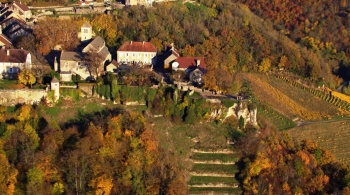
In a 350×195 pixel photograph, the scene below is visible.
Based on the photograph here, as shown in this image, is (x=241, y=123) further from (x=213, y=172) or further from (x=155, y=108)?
(x=155, y=108)

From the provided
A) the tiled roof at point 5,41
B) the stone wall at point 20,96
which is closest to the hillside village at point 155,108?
the stone wall at point 20,96

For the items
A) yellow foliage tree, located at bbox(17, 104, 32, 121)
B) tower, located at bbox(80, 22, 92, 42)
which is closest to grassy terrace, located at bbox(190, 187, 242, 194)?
yellow foliage tree, located at bbox(17, 104, 32, 121)

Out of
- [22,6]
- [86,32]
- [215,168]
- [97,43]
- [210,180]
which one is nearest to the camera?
[210,180]

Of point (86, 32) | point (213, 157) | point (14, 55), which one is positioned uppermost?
point (86, 32)

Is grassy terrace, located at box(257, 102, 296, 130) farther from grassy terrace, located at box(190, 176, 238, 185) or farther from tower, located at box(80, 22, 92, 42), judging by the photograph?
tower, located at box(80, 22, 92, 42)

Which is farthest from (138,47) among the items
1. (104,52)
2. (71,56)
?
(71,56)

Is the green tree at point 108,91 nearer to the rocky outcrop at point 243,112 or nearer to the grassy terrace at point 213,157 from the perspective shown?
the grassy terrace at point 213,157
